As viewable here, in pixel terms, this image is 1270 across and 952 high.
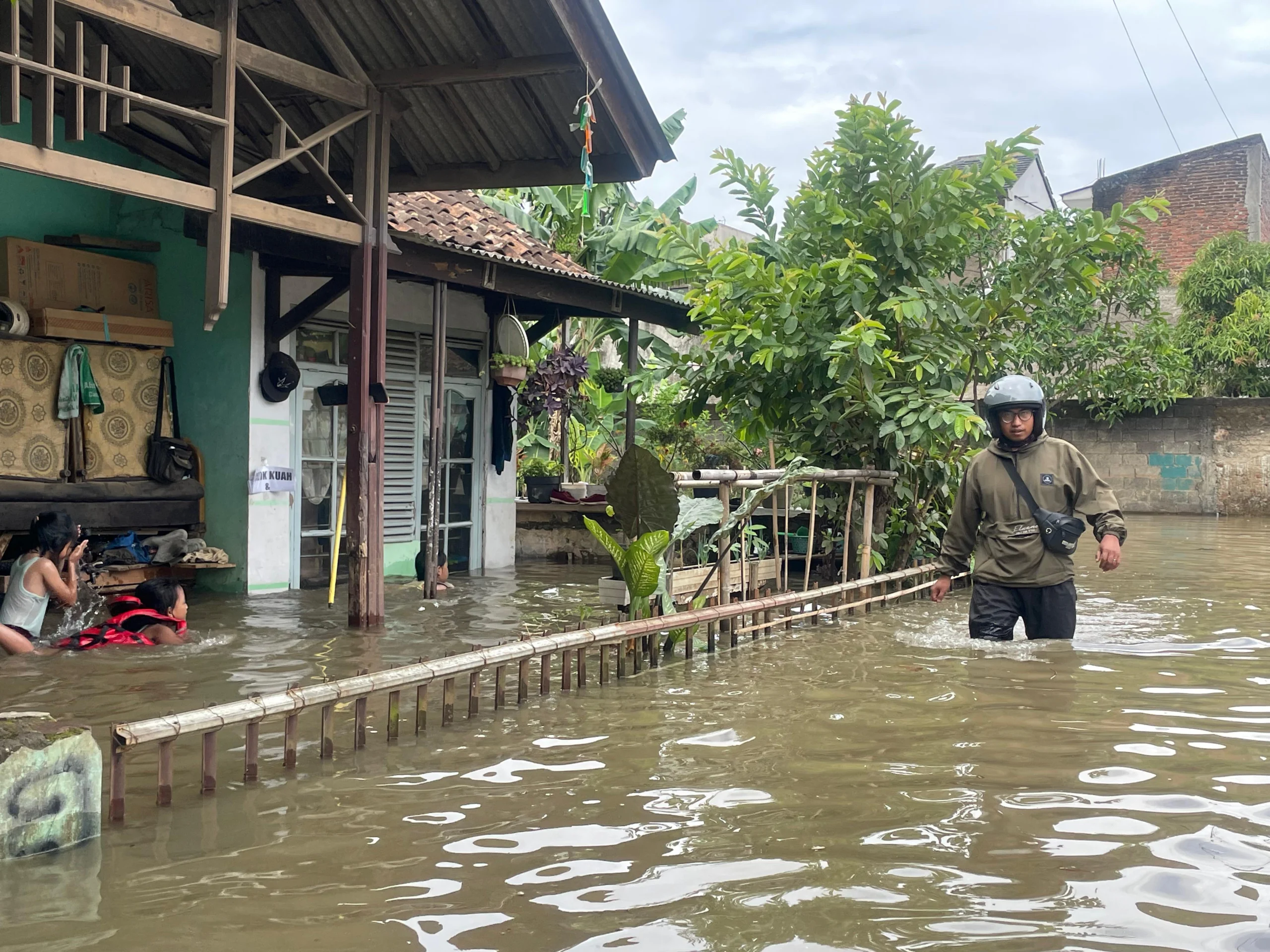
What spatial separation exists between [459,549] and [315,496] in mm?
2164

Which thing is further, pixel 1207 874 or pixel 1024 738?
pixel 1024 738

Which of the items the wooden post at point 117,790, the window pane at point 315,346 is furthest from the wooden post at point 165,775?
the window pane at point 315,346

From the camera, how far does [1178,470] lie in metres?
22.8

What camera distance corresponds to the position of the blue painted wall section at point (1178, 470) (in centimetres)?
2264

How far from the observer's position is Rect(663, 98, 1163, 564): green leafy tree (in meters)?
9.59

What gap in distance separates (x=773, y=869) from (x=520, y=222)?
14.1 m

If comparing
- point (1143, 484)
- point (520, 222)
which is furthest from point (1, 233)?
point (1143, 484)

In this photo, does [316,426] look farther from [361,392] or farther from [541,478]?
[541,478]

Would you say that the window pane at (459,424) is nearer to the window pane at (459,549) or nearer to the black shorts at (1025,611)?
the window pane at (459,549)

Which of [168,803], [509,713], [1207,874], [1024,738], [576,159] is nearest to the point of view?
[1207,874]

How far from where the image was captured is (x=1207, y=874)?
3.62m

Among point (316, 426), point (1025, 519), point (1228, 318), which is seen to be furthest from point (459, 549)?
point (1228, 318)

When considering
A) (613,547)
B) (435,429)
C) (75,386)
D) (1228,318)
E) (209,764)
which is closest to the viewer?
(209,764)

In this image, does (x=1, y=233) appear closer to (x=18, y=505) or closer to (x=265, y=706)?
(x=18, y=505)
